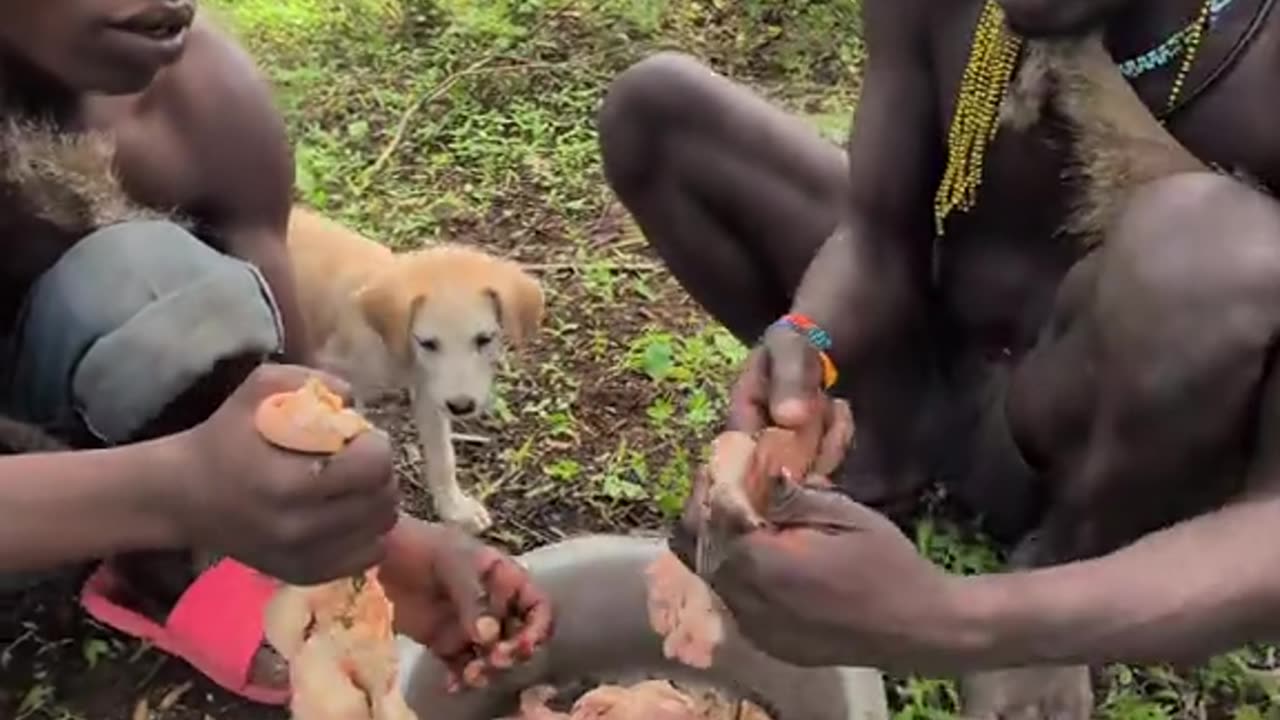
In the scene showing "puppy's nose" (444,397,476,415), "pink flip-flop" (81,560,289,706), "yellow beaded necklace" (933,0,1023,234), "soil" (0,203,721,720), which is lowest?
"soil" (0,203,721,720)

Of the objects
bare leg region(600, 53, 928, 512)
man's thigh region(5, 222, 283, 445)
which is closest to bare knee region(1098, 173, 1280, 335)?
bare leg region(600, 53, 928, 512)

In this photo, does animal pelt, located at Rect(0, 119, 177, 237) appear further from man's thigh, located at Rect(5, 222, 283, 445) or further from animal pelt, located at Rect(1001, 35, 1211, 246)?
animal pelt, located at Rect(1001, 35, 1211, 246)

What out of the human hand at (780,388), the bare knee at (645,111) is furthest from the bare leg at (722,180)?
the human hand at (780,388)

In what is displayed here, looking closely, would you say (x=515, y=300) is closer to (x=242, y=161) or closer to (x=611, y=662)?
(x=242, y=161)

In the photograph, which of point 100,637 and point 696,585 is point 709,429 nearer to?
point 100,637

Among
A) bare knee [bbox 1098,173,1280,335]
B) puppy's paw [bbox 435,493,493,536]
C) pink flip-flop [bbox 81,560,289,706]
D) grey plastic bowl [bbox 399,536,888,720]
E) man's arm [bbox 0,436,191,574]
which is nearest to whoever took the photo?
man's arm [bbox 0,436,191,574]

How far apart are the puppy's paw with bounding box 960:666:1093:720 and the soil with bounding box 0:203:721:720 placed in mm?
557

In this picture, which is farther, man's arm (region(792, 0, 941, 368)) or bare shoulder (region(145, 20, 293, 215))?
bare shoulder (region(145, 20, 293, 215))

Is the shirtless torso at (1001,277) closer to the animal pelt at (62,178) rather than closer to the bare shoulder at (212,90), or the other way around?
the bare shoulder at (212,90)

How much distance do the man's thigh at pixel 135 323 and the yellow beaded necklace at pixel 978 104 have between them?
73 cm

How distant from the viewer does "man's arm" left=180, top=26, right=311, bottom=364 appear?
2213 mm

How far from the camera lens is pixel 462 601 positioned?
5.99 ft

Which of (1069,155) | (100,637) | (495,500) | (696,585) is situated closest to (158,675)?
(100,637)

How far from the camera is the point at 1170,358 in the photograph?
1.71 metres
